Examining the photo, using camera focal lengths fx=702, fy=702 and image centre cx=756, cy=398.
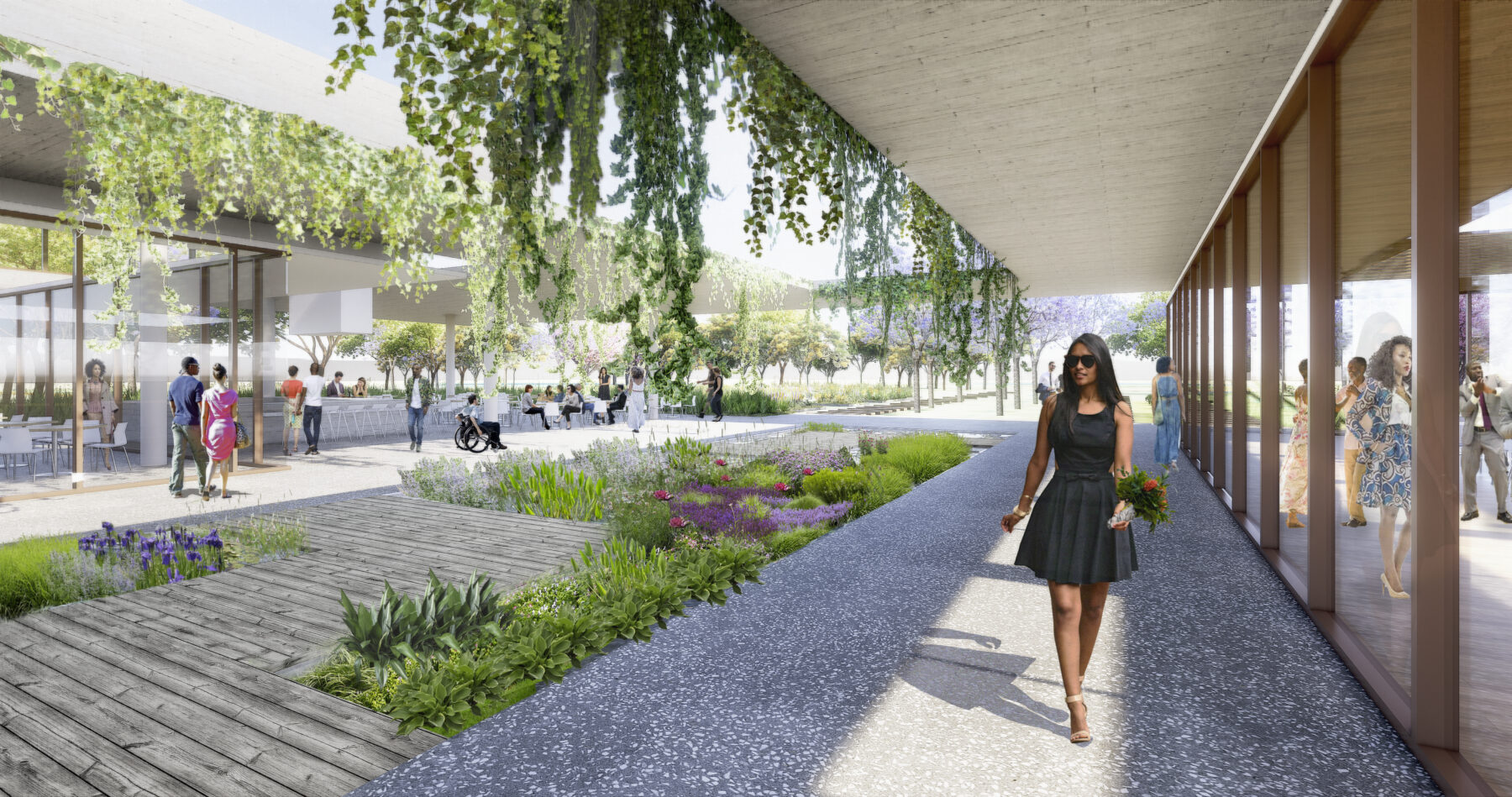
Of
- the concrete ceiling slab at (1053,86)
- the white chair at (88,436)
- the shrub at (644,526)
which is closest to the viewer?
the concrete ceiling slab at (1053,86)

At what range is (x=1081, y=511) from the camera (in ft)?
8.32

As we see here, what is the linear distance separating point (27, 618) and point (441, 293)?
43.9 ft

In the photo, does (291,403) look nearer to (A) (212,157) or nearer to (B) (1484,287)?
(A) (212,157)

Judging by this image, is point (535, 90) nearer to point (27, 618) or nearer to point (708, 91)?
point (708, 91)

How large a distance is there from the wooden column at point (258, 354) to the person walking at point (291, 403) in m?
0.58

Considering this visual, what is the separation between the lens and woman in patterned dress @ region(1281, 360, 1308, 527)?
4.55 m

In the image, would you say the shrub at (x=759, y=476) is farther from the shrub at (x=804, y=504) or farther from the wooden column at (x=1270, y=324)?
the wooden column at (x=1270, y=324)

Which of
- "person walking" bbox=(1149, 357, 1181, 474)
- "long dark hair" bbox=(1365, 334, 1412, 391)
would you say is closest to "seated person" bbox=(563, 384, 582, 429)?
"person walking" bbox=(1149, 357, 1181, 474)

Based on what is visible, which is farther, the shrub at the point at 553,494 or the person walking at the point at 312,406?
the person walking at the point at 312,406

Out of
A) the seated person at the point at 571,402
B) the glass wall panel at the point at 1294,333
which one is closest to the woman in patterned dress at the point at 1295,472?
the glass wall panel at the point at 1294,333

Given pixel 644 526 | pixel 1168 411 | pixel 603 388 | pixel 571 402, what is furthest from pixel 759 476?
pixel 603 388

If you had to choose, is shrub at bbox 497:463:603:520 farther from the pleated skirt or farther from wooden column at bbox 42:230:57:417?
wooden column at bbox 42:230:57:417

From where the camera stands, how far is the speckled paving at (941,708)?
2.18 m

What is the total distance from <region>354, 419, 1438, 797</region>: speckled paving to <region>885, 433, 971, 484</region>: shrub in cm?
439
